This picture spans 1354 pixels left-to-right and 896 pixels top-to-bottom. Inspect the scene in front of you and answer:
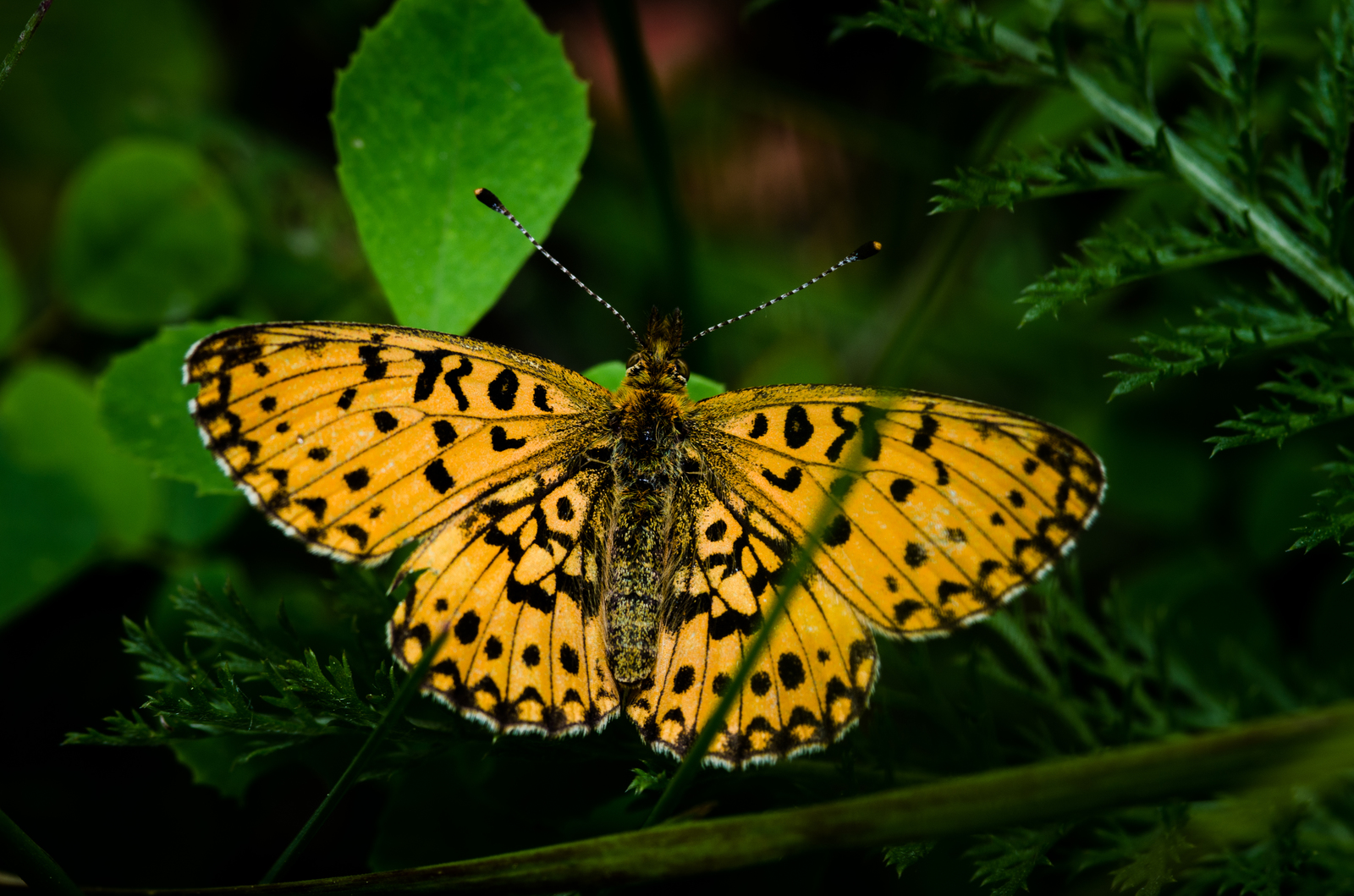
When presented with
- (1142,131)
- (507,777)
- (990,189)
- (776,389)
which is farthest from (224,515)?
(1142,131)

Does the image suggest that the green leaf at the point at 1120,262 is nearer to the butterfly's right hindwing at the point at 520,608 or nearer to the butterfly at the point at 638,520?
the butterfly at the point at 638,520

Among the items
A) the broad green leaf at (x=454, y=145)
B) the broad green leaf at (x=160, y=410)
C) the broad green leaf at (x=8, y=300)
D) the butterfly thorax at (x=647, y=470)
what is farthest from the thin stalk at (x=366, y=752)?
the broad green leaf at (x=8, y=300)

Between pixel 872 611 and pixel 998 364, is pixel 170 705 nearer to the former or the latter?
pixel 872 611

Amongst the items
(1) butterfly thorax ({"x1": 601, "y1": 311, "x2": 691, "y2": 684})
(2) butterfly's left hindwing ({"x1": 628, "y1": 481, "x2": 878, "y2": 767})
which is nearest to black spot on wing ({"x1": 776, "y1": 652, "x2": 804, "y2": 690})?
(2) butterfly's left hindwing ({"x1": 628, "y1": 481, "x2": 878, "y2": 767})

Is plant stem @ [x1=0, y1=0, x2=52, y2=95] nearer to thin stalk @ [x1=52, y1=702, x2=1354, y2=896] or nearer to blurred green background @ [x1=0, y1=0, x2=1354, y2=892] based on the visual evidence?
blurred green background @ [x1=0, y1=0, x2=1354, y2=892]

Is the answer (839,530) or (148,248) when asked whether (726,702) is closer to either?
(839,530)

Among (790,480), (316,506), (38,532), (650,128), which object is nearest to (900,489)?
(790,480)
